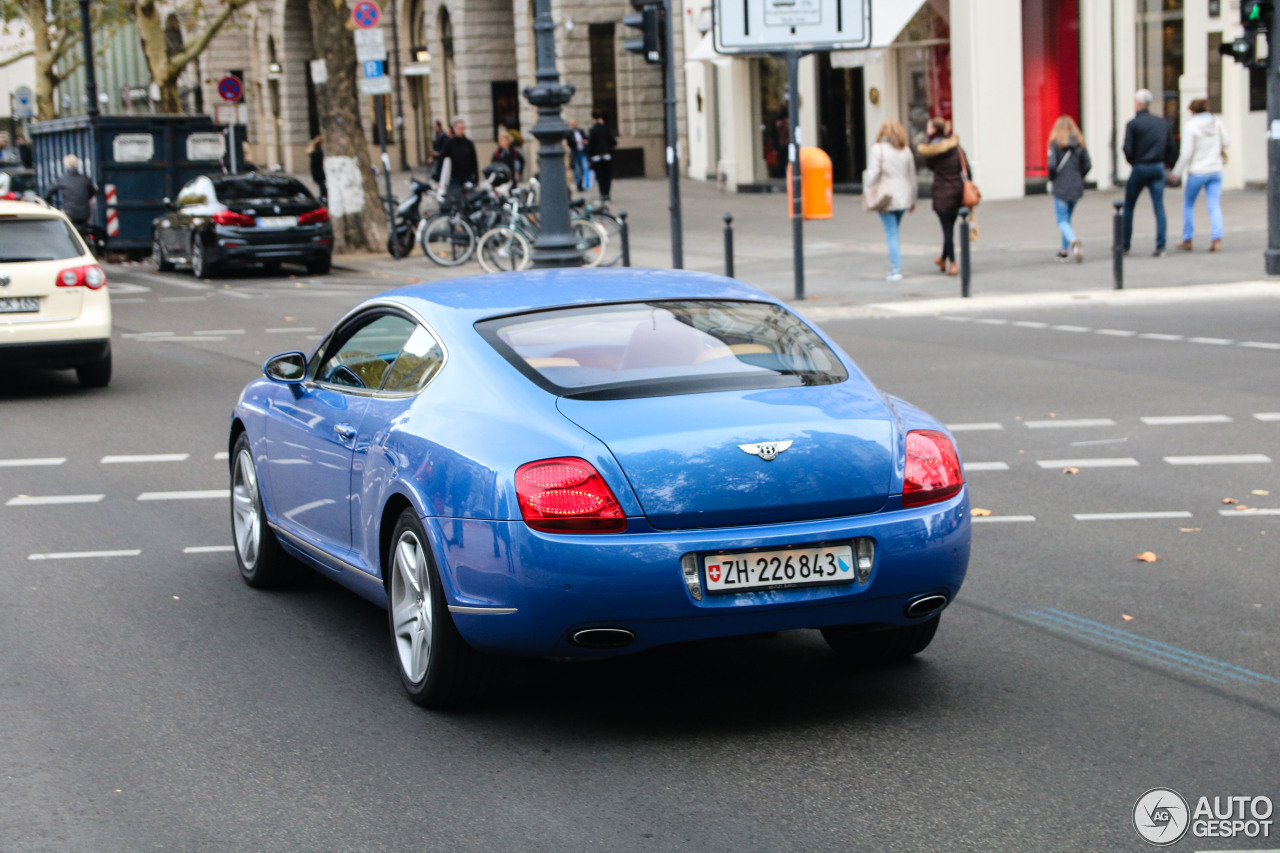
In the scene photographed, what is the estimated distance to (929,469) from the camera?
17.4 ft

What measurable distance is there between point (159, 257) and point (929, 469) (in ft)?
77.8

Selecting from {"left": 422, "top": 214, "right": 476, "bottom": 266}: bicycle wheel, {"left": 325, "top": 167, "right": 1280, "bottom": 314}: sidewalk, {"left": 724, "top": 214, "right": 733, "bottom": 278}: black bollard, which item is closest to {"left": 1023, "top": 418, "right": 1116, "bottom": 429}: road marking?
{"left": 325, "top": 167, "right": 1280, "bottom": 314}: sidewalk

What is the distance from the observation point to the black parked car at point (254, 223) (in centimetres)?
2459

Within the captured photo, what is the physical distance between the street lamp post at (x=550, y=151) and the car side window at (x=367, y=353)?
12.1 metres

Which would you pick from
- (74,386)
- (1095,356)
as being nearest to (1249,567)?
(1095,356)

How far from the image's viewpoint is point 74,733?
5270 mm

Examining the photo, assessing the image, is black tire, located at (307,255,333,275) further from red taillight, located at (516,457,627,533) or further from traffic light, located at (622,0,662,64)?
red taillight, located at (516,457,627,533)

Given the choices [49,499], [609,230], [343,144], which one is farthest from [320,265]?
[49,499]

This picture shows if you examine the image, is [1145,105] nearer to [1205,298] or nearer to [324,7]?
[1205,298]

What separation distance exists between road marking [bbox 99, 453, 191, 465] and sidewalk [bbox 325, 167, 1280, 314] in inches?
347

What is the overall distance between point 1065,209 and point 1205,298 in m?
3.31

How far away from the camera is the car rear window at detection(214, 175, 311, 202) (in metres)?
24.8

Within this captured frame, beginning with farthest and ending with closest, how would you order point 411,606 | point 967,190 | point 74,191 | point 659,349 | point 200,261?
1. point 74,191
2. point 200,261
3. point 967,190
4. point 659,349
5. point 411,606

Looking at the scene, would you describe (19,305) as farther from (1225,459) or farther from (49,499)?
(1225,459)
